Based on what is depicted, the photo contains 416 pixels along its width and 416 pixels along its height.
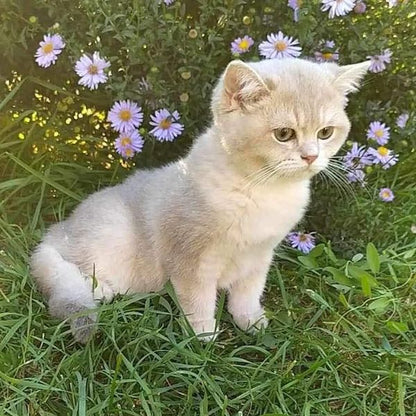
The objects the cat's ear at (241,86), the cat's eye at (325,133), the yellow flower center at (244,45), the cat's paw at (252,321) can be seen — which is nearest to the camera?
the cat's ear at (241,86)

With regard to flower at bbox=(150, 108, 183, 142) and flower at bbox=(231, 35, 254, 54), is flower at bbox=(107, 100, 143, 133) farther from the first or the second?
flower at bbox=(231, 35, 254, 54)

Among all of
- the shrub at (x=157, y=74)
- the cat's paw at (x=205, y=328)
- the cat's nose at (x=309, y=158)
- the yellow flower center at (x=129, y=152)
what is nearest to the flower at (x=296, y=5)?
the shrub at (x=157, y=74)

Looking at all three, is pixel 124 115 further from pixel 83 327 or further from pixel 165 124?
pixel 83 327

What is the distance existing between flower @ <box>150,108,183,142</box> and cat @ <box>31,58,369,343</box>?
154 millimetres

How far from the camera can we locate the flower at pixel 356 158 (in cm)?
239

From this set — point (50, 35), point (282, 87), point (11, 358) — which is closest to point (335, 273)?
point (282, 87)

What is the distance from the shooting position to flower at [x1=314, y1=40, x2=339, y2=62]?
7.74ft

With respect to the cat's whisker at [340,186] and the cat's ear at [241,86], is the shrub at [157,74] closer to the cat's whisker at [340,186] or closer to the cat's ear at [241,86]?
the cat's whisker at [340,186]

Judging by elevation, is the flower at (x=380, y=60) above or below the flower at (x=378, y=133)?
above

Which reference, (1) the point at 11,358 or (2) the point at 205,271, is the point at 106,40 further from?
(1) the point at 11,358

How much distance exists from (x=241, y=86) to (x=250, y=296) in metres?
0.75

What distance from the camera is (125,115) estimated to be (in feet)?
7.77

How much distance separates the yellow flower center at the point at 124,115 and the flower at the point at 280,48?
1.69 ft

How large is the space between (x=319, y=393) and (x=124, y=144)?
110 cm
